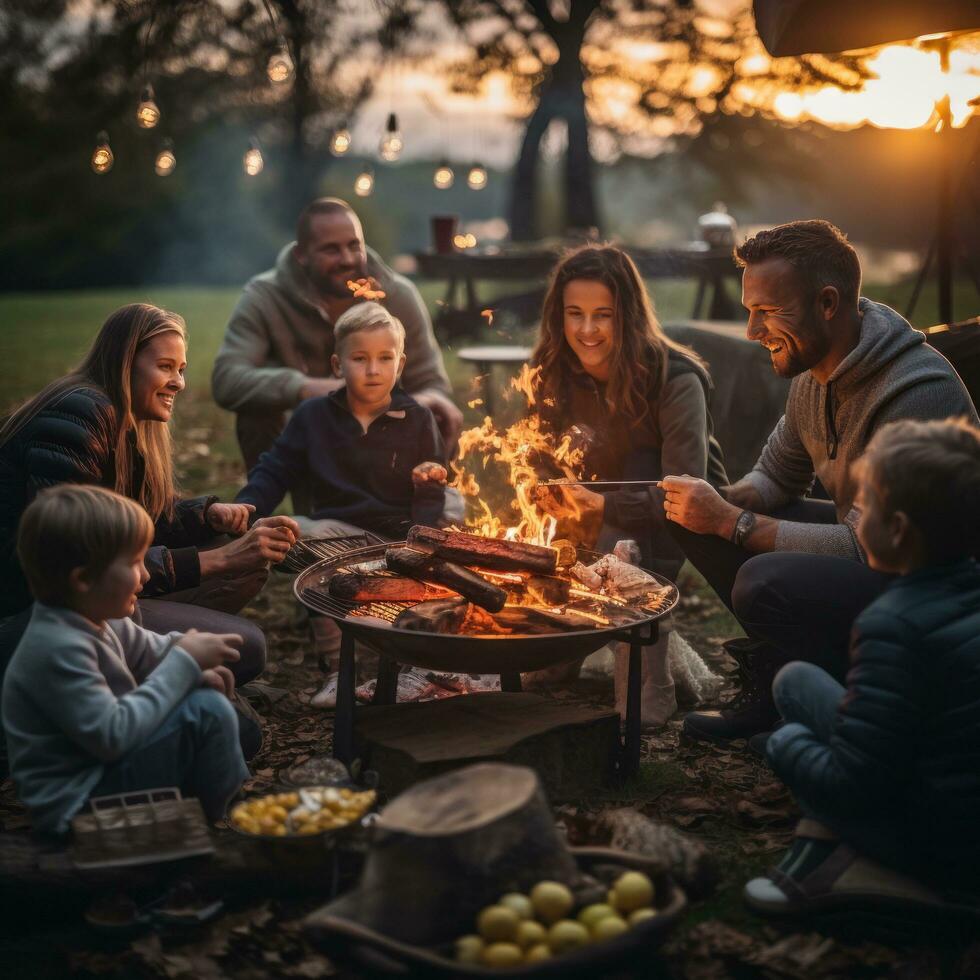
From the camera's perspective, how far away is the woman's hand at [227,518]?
4.86 metres

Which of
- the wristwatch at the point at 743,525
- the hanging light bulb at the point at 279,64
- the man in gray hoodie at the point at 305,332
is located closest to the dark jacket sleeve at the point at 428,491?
the man in gray hoodie at the point at 305,332

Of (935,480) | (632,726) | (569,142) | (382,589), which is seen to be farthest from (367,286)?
(569,142)

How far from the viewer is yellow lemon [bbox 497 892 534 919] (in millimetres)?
2889

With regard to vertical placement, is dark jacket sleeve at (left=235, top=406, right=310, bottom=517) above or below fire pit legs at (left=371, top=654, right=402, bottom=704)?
above

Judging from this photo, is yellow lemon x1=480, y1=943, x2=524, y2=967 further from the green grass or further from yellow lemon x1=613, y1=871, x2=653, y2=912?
the green grass

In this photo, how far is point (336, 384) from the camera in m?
6.67

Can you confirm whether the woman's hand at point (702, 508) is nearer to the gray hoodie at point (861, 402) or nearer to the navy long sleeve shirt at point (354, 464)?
the gray hoodie at point (861, 402)

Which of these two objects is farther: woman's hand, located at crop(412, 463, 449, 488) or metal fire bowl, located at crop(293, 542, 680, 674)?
woman's hand, located at crop(412, 463, 449, 488)

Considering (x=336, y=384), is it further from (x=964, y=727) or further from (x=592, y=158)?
(x=592, y=158)

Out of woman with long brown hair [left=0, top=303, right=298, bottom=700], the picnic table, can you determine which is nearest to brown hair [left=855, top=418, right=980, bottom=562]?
woman with long brown hair [left=0, top=303, right=298, bottom=700]

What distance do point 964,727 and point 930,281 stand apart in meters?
13.9

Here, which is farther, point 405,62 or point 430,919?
point 405,62

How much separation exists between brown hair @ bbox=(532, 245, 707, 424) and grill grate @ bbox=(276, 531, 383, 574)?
1.36 meters

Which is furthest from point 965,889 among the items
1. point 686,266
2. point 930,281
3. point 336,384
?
point 930,281
